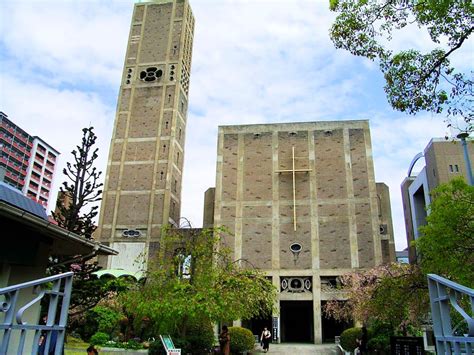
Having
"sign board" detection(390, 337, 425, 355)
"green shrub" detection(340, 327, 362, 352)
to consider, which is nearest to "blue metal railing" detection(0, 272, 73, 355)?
"sign board" detection(390, 337, 425, 355)

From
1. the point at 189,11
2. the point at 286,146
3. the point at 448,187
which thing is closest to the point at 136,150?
the point at 286,146

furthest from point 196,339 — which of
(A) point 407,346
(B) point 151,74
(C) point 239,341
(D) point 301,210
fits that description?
(B) point 151,74

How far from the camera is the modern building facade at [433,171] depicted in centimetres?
4075

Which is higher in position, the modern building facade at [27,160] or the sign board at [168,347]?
the modern building facade at [27,160]

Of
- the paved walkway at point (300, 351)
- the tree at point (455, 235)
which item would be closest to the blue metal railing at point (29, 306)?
the tree at point (455, 235)

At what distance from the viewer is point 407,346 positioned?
1109cm

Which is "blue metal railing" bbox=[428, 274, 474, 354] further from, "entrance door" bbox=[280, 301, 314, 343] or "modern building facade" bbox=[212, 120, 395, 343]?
"entrance door" bbox=[280, 301, 314, 343]

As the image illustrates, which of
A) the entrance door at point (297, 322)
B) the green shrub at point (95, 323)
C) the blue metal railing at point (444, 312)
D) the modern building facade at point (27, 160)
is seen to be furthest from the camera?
the modern building facade at point (27, 160)

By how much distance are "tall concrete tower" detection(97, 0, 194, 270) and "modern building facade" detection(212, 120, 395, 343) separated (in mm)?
8006

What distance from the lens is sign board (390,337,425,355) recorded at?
35.9 feet

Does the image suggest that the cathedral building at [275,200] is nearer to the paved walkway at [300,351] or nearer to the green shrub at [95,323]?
the paved walkway at [300,351]

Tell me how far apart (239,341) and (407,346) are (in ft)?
39.3

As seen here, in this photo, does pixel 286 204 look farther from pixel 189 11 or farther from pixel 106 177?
pixel 189 11

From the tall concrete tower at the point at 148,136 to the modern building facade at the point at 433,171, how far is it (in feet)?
77.2
